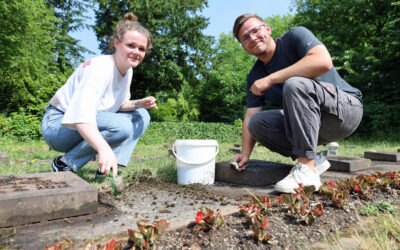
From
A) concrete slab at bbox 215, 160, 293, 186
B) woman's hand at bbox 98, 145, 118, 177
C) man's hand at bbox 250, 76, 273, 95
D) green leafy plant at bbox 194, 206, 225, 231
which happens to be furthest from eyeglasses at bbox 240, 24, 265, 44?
green leafy plant at bbox 194, 206, 225, 231

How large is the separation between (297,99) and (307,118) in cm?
17

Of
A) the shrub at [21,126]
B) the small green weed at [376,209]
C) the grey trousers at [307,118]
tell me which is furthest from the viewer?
the shrub at [21,126]

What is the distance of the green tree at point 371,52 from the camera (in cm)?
1318

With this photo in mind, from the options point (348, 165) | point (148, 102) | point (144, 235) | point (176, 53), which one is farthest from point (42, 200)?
point (176, 53)

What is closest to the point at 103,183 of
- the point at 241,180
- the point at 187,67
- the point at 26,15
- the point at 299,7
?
the point at 241,180

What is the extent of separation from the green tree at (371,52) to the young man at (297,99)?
12.6 m

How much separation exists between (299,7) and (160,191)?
21.0 m

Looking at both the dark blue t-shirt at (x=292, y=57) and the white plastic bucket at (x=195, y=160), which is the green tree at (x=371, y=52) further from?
the white plastic bucket at (x=195, y=160)

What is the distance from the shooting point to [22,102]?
11359mm

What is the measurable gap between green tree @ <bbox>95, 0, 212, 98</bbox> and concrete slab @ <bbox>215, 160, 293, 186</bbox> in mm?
15081

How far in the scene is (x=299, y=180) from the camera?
6.81 feet

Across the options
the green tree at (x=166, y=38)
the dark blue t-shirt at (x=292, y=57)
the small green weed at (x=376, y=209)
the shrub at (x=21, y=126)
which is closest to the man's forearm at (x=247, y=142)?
the dark blue t-shirt at (x=292, y=57)

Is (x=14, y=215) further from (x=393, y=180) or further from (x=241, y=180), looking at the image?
(x=393, y=180)

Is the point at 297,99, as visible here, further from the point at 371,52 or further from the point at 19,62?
the point at 371,52
